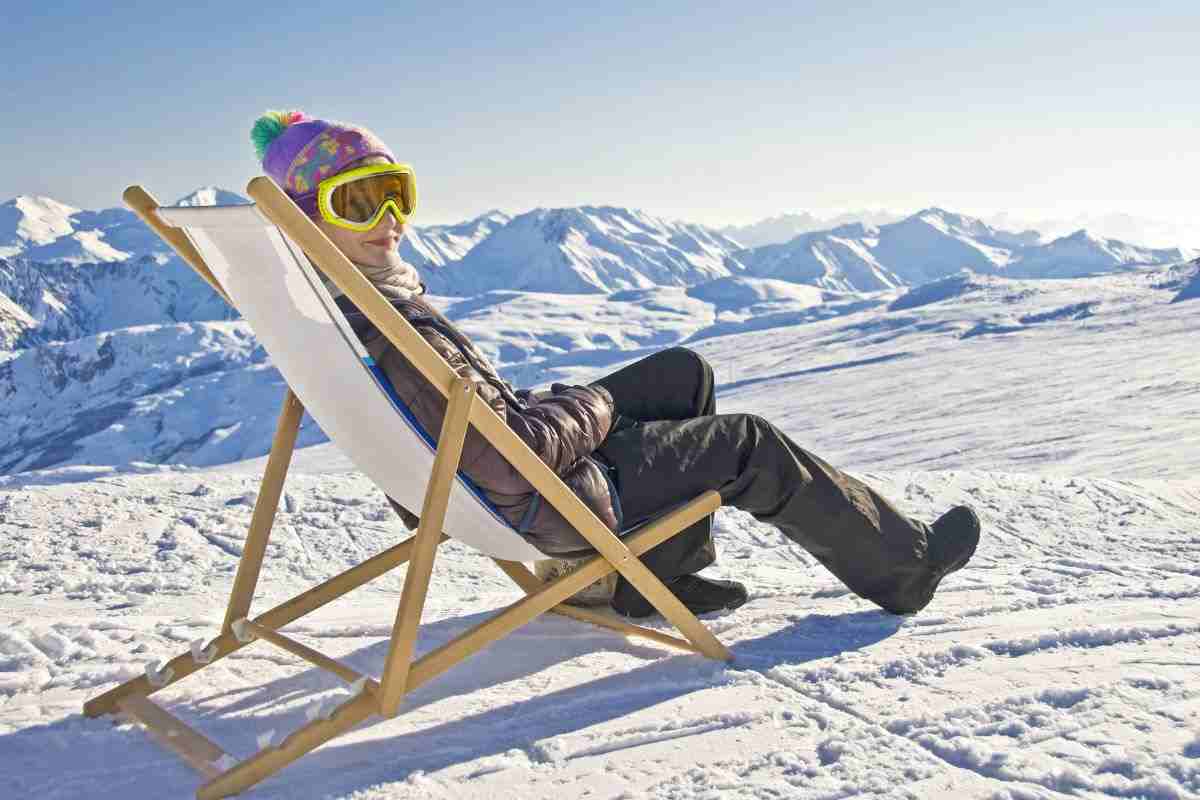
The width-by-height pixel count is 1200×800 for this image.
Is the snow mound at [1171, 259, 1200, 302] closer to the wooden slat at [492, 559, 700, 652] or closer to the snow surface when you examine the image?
the snow surface

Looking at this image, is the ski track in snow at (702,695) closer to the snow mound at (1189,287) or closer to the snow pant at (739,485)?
the snow pant at (739,485)

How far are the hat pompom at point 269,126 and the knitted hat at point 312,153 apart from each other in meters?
0.15

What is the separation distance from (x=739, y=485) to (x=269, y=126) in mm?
1771

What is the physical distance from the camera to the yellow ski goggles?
2506 millimetres

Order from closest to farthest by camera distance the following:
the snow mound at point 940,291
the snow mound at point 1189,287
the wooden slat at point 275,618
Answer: the wooden slat at point 275,618, the snow mound at point 1189,287, the snow mound at point 940,291

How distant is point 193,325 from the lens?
18775cm

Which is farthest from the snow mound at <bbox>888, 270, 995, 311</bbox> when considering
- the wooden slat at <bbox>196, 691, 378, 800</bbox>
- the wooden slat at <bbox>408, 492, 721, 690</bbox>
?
the wooden slat at <bbox>196, 691, 378, 800</bbox>

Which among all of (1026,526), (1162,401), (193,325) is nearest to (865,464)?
(1162,401)

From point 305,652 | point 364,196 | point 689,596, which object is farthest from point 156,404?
point 364,196

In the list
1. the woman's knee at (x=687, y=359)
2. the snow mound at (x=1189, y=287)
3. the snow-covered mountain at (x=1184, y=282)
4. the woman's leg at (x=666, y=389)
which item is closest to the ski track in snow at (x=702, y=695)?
the woman's leg at (x=666, y=389)

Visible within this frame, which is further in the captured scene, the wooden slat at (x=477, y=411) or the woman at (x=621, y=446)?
the woman at (x=621, y=446)

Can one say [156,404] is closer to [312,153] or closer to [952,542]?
[312,153]

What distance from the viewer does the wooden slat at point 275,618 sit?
105 inches

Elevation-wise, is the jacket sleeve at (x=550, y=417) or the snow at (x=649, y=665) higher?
the jacket sleeve at (x=550, y=417)
